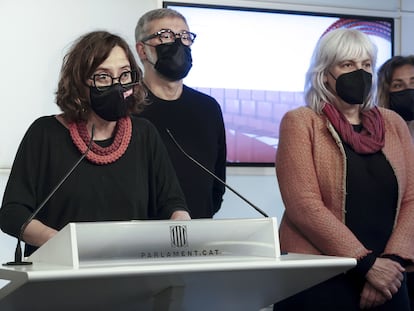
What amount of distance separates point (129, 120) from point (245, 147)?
1568mm

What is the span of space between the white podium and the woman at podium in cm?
41

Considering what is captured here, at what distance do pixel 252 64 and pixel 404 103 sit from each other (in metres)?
0.95

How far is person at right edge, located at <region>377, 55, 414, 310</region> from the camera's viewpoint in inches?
120

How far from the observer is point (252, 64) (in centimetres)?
376

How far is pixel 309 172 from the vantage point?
2449mm

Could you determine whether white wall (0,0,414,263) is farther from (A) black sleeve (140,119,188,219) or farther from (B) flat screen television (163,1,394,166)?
(A) black sleeve (140,119,188,219)

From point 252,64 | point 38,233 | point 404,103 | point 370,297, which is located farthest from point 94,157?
point 252,64

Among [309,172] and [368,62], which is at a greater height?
[368,62]

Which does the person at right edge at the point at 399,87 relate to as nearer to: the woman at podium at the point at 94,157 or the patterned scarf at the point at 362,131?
the patterned scarf at the point at 362,131

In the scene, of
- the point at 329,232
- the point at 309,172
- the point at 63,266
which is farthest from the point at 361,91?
the point at 63,266

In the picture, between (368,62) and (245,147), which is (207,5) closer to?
(245,147)

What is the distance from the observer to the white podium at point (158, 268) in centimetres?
133

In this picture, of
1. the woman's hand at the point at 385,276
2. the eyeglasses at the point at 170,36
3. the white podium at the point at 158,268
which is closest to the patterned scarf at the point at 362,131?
the woman's hand at the point at 385,276

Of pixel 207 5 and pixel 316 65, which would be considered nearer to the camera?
pixel 316 65
